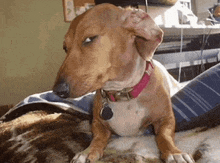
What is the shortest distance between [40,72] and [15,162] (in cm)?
238

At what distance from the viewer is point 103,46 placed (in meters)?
0.80

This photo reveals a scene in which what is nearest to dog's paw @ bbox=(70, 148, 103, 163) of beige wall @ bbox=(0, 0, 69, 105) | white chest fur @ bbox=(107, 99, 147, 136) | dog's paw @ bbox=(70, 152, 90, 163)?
dog's paw @ bbox=(70, 152, 90, 163)

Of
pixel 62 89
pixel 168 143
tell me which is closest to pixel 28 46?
pixel 62 89

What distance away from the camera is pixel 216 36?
282 cm

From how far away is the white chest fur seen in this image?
88cm

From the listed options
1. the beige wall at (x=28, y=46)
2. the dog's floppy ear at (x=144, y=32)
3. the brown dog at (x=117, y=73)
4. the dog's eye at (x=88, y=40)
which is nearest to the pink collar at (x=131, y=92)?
the brown dog at (x=117, y=73)

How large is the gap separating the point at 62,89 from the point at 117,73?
254mm

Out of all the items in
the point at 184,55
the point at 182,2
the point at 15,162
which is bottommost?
the point at 184,55

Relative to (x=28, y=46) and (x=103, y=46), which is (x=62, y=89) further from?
(x=28, y=46)

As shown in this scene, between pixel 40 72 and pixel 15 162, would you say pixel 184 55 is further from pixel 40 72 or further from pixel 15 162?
pixel 15 162

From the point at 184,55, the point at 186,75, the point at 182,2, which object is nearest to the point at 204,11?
the point at 182,2

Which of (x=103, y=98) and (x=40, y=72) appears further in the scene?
(x=40, y=72)

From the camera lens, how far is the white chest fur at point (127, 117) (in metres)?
0.88

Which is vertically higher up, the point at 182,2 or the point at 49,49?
the point at 182,2
